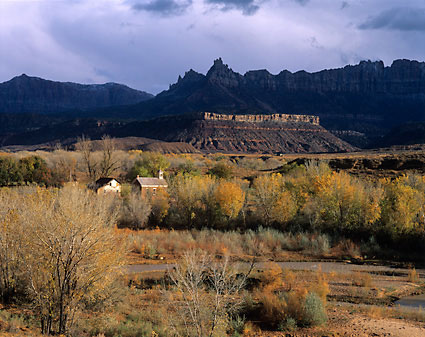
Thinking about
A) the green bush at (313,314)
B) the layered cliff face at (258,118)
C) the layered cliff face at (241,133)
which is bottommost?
the green bush at (313,314)

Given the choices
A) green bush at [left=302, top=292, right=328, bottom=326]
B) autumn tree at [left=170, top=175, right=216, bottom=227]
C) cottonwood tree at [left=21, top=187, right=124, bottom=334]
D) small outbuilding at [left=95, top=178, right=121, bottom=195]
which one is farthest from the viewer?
small outbuilding at [left=95, top=178, right=121, bottom=195]

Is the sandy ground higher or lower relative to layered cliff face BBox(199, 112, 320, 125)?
lower

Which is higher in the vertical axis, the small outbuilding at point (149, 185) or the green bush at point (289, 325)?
the small outbuilding at point (149, 185)

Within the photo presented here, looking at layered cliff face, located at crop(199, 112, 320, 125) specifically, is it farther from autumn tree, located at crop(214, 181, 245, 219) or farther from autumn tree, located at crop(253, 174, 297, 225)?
autumn tree, located at crop(253, 174, 297, 225)

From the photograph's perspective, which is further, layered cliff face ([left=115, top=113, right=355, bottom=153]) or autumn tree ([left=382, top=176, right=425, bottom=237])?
layered cliff face ([left=115, top=113, right=355, bottom=153])

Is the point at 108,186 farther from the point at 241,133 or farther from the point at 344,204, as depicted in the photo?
the point at 241,133

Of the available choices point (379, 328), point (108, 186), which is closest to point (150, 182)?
point (108, 186)

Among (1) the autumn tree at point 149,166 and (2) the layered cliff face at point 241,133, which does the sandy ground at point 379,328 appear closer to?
(1) the autumn tree at point 149,166

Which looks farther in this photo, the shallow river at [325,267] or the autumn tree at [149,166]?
the autumn tree at [149,166]

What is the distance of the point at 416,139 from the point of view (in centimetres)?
14888

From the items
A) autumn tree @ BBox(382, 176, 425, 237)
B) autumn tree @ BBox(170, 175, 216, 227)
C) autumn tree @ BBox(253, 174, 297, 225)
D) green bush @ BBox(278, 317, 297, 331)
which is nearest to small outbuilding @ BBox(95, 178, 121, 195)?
autumn tree @ BBox(170, 175, 216, 227)

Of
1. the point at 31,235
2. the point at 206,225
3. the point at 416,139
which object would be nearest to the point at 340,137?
the point at 416,139

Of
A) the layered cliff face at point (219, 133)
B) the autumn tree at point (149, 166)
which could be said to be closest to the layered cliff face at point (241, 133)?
the layered cliff face at point (219, 133)

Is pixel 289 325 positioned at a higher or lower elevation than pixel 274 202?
lower
